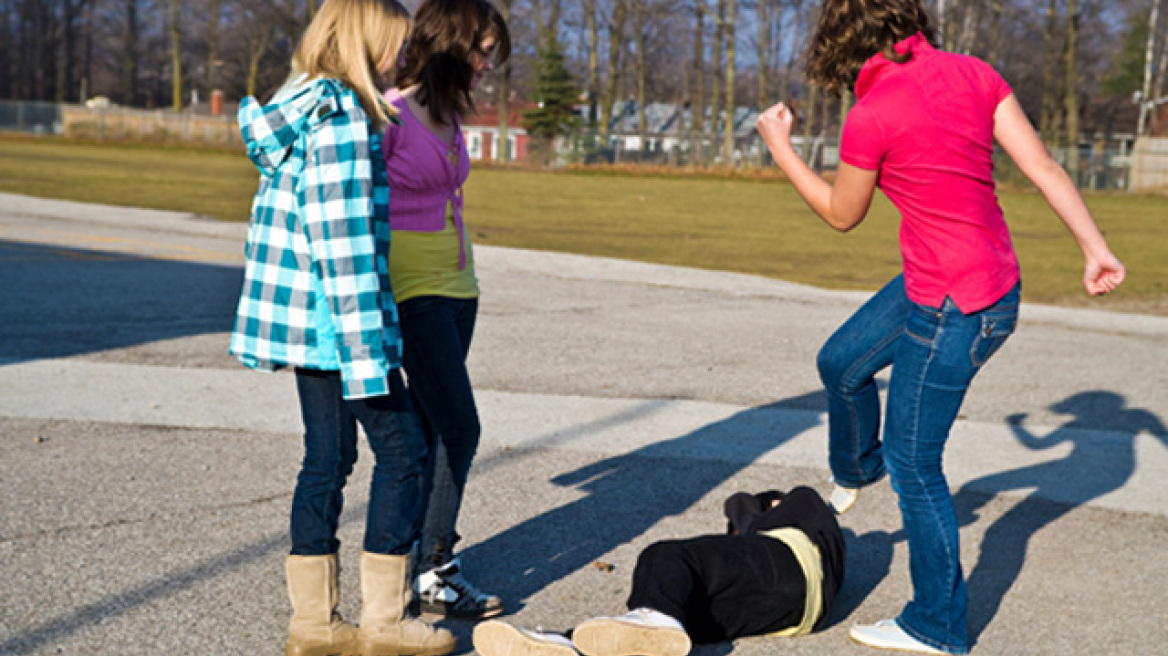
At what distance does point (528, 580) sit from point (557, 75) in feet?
226

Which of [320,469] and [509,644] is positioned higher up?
[320,469]

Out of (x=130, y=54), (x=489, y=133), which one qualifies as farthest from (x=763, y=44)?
(x=130, y=54)

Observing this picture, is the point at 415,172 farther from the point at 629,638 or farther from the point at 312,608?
the point at 629,638

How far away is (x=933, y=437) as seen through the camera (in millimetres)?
3400

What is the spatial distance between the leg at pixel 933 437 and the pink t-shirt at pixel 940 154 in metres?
0.08

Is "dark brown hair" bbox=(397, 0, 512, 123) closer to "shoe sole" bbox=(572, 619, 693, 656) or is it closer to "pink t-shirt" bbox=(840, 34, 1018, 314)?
"pink t-shirt" bbox=(840, 34, 1018, 314)

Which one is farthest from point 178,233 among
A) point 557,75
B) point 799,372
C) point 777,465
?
point 557,75

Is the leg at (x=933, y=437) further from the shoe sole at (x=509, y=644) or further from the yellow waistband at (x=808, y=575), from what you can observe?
the shoe sole at (x=509, y=644)

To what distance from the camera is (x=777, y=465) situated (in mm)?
5441

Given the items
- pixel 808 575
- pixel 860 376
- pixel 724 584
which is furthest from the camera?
pixel 860 376

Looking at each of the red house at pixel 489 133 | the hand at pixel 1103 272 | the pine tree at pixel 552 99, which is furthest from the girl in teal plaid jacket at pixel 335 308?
the red house at pixel 489 133

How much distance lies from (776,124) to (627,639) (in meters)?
1.52

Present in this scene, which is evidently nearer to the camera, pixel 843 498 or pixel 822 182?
pixel 822 182

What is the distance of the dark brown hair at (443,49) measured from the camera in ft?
11.0
